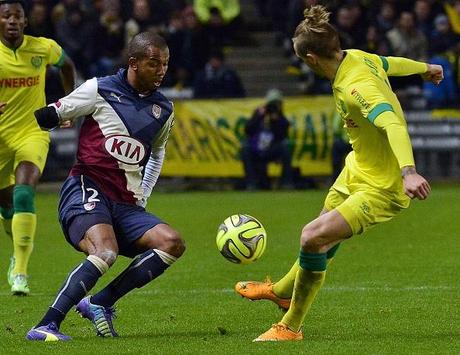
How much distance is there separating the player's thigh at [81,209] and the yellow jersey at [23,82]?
316 cm

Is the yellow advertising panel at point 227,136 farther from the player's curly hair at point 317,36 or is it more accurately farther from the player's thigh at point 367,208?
the player's curly hair at point 317,36

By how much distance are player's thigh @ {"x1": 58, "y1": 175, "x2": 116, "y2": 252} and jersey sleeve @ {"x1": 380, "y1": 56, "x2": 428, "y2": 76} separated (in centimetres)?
220

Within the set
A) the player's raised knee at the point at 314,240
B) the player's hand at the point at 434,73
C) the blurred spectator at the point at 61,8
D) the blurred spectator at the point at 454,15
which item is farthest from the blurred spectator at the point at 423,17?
the player's raised knee at the point at 314,240

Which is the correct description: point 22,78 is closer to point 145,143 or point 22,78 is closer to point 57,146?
point 145,143

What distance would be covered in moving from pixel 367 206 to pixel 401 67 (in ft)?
4.06

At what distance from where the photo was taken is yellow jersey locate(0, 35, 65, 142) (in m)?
12.0

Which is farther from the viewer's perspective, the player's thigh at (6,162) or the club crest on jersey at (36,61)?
the club crest on jersey at (36,61)

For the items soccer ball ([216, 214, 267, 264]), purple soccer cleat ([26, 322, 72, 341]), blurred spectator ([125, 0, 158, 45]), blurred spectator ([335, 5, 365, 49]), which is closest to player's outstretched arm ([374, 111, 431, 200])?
soccer ball ([216, 214, 267, 264])

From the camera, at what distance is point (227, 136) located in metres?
23.5

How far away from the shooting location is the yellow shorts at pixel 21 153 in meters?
11.7

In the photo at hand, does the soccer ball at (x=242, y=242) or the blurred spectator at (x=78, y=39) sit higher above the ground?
the soccer ball at (x=242, y=242)

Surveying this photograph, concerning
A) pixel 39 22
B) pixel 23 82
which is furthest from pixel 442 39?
pixel 23 82

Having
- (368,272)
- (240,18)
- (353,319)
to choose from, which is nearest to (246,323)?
(353,319)

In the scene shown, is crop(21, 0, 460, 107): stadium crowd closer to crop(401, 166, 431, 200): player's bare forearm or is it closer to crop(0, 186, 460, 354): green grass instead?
crop(0, 186, 460, 354): green grass
